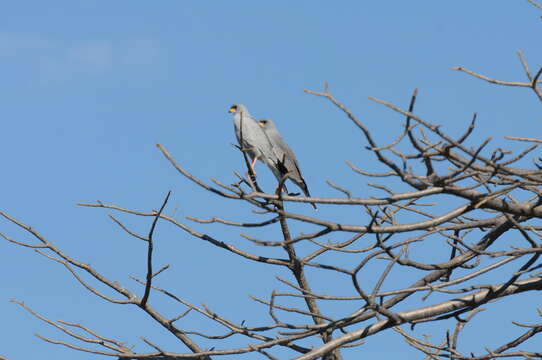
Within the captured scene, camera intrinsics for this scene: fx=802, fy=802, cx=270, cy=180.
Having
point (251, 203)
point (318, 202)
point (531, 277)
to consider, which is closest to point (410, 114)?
point (318, 202)

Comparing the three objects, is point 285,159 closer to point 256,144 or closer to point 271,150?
point 271,150

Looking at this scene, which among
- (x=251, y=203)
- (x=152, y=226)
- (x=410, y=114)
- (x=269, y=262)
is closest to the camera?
(x=410, y=114)

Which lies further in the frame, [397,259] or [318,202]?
[397,259]

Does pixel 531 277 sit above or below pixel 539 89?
below

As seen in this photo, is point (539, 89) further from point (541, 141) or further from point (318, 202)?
point (318, 202)

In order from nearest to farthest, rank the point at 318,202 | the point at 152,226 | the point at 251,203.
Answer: the point at 318,202, the point at 251,203, the point at 152,226

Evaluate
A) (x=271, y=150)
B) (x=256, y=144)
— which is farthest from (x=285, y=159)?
(x=256, y=144)

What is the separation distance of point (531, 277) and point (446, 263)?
437 millimetres

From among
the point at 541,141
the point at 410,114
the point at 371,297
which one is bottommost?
the point at 371,297

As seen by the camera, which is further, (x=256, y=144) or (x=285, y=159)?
(x=285, y=159)

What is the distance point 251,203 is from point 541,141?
1.25 metres

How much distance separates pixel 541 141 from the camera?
3355 mm

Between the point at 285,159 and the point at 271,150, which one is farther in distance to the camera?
the point at 285,159

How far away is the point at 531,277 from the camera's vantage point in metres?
3.62
